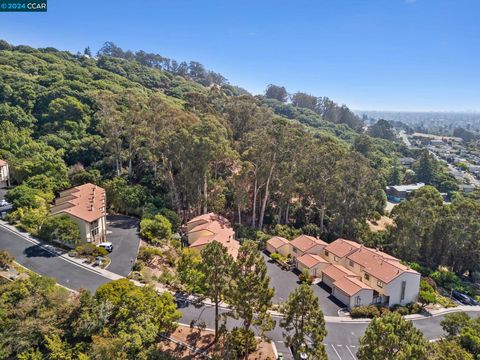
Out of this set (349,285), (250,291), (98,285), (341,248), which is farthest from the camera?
(341,248)

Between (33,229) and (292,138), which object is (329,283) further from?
(33,229)

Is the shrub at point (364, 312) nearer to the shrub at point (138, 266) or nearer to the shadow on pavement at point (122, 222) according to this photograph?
the shrub at point (138, 266)

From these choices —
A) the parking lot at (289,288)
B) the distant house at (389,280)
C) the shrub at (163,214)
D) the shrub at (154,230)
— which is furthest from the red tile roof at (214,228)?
the distant house at (389,280)

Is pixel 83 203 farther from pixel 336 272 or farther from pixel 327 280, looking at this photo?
pixel 336 272

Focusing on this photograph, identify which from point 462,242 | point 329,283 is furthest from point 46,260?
point 462,242

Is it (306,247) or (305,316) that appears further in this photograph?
(306,247)

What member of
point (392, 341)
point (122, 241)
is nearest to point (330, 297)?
point (392, 341)
